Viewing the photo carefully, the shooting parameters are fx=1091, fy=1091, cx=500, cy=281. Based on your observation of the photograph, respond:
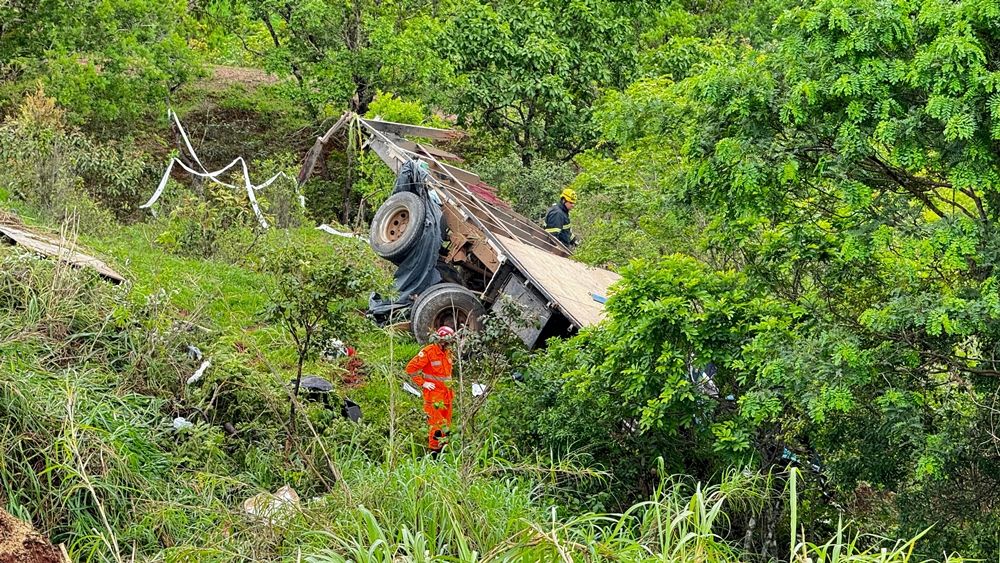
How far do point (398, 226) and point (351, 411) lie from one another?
3.90 metres

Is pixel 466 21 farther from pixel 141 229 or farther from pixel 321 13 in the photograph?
pixel 141 229

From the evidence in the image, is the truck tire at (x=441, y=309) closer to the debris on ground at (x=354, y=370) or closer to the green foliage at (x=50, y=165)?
the debris on ground at (x=354, y=370)

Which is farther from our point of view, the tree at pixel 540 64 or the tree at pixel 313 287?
the tree at pixel 540 64

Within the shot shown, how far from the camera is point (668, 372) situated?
846 centimetres

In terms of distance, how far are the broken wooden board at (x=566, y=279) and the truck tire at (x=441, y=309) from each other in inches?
33.8

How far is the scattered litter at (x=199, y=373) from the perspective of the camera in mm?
9320

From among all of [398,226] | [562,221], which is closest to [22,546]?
[398,226]

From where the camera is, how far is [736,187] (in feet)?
25.4

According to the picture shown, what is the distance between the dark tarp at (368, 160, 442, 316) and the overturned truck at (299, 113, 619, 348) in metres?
0.01

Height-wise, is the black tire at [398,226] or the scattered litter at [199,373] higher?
the black tire at [398,226]

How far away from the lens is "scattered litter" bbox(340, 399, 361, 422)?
1029 cm

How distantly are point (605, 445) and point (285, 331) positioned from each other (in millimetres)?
3974

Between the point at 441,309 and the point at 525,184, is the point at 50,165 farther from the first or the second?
the point at 525,184

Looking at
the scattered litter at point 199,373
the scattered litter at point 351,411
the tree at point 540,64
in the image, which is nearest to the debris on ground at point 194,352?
the scattered litter at point 199,373
